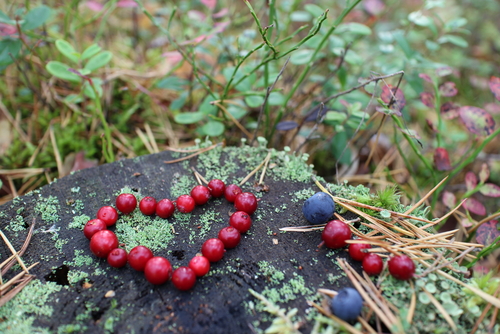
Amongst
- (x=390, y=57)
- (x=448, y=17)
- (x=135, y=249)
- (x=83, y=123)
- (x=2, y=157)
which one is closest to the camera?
(x=135, y=249)

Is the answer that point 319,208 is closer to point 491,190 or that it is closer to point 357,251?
point 357,251

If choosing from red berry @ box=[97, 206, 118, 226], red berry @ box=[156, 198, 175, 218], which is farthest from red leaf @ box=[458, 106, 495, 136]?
red berry @ box=[97, 206, 118, 226]

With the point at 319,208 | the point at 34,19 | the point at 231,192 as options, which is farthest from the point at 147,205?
the point at 34,19

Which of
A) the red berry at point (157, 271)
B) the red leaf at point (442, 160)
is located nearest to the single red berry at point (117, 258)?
the red berry at point (157, 271)

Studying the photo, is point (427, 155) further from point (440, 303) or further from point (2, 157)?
point (2, 157)

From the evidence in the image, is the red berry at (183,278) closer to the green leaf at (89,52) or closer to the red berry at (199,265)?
the red berry at (199,265)

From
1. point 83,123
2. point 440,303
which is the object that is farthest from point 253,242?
point 83,123

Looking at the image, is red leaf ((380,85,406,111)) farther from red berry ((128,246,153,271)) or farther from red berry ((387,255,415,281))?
red berry ((128,246,153,271))
